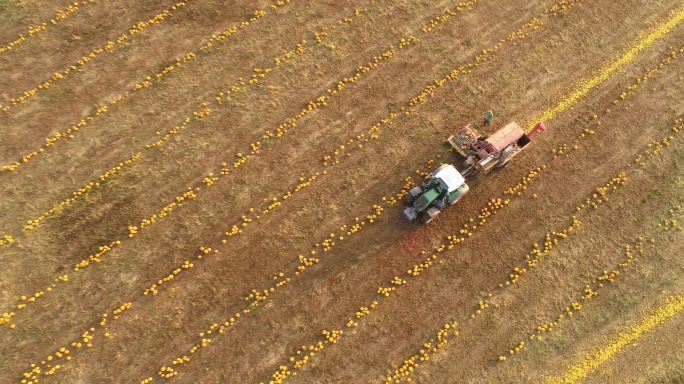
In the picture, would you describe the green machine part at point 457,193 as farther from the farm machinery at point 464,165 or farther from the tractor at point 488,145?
the tractor at point 488,145

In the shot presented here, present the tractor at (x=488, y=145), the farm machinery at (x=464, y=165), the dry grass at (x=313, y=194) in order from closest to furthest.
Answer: the dry grass at (x=313, y=194) → the farm machinery at (x=464, y=165) → the tractor at (x=488, y=145)

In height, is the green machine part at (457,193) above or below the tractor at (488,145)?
below

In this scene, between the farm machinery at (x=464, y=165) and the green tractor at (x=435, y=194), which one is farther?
the farm machinery at (x=464, y=165)

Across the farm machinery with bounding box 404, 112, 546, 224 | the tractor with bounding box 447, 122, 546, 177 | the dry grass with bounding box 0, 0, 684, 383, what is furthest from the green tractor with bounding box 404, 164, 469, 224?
the tractor with bounding box 447, 122, 546, 177

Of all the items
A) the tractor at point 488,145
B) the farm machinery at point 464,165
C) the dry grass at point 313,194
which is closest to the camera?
the dry grass at point 313,194

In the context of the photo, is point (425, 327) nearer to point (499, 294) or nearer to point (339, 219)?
point (499, 294)

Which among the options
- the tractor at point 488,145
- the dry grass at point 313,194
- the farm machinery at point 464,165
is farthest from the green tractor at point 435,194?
the tractor at point 488,145

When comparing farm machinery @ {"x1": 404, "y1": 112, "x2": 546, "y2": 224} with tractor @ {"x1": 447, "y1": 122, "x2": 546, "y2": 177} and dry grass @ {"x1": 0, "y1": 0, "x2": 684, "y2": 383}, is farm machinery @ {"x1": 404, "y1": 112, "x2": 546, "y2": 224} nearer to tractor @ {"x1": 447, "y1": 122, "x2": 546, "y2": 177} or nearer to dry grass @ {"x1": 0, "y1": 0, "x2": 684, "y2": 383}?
tractor @ {"x1": 447, "y1": 122, "x2": 546, "y2": 177}

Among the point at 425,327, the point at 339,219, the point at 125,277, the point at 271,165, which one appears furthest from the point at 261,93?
the point at 425,327

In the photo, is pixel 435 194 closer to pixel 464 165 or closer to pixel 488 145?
pixel 464 165

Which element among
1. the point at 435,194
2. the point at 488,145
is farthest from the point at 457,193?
the point at 488,145
